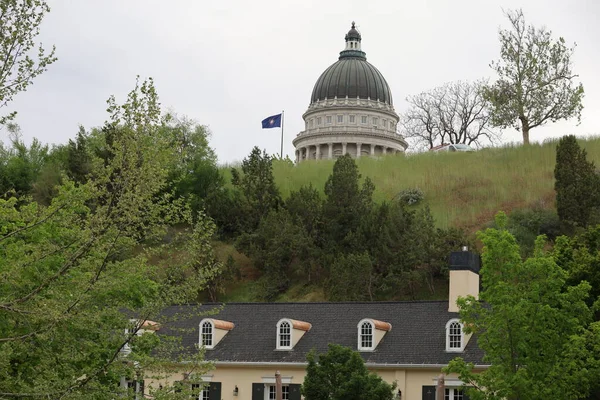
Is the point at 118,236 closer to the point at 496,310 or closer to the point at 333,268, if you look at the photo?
the point at 496,310

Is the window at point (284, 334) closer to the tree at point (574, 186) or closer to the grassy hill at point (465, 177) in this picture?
the tree at point (574, 186)

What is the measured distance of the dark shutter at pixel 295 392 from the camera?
4353 centimetres

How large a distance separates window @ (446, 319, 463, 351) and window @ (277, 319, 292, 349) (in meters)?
6.49

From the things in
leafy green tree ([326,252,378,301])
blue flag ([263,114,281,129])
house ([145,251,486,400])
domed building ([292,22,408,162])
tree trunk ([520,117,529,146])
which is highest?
domed building ([292,22,408,162])

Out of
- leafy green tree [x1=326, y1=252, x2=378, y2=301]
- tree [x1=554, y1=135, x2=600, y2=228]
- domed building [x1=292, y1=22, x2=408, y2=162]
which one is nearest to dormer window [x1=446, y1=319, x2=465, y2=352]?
leafy green tree [x1=326, y1=252, x2=378, y2=301]

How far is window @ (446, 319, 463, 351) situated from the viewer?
42656mm

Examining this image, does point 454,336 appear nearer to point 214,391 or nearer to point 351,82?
point 214,391

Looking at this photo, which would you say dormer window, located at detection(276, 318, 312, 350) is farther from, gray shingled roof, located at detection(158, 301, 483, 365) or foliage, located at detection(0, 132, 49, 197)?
foliage, located at detection(0, 132, 49, 197)

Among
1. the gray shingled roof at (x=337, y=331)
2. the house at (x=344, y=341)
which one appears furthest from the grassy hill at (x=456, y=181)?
the house at (x=344, y=341)

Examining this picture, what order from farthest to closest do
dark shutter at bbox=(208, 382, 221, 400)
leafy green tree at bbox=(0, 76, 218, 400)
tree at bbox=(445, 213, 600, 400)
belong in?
dark shutter at bbox=(208, 382, 221, 400) → tree at bbox=(445, 213, 600, 400) → leafy green tree at bbox=(0, 76, 218, 400)

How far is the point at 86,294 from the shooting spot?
18781 mm

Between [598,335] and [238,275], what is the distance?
4015cm

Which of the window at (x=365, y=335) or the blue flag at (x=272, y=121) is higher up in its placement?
the blue flag at (x=272, y=121)

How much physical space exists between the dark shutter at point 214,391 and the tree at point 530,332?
1319cm
